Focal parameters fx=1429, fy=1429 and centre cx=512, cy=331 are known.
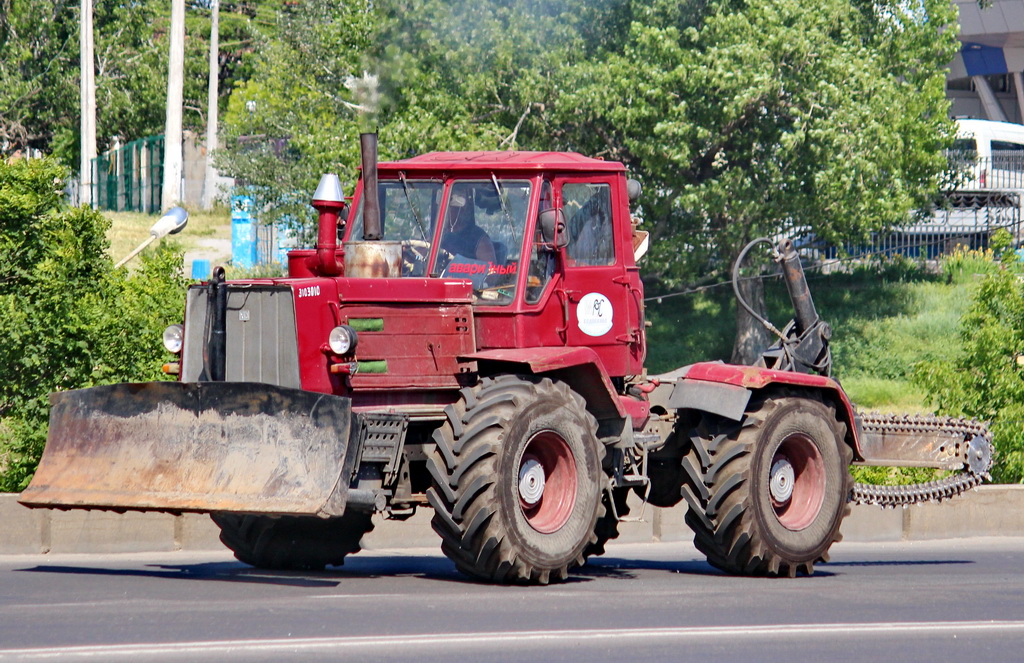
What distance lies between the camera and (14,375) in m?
14.3

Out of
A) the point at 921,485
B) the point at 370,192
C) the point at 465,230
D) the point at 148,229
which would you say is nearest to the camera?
the point at 370,192

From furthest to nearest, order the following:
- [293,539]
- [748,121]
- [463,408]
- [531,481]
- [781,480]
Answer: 1. [748,121]
2. [781,480]
3. [293,539]
4. [531,481]
5. [463,408]

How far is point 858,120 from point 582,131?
485 cm

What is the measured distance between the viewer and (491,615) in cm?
845

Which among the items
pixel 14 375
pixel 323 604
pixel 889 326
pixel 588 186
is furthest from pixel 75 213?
pixel 889 326

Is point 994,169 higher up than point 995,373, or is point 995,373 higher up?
point 994,169

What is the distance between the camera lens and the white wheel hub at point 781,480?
37.3 ft

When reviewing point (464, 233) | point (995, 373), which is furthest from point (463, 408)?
point (995, 373)

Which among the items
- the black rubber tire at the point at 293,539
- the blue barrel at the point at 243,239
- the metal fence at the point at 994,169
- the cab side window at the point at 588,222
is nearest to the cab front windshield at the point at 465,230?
the cab side window at the point at 588,222

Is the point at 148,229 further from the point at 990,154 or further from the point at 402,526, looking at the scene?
the point at 402,526

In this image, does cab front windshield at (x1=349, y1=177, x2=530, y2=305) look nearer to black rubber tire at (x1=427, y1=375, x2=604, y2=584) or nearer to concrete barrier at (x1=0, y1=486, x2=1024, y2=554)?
black rubber tire at (x1=427, y1=375, x2=604, y2=584)

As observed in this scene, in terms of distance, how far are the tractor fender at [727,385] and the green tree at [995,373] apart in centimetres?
513

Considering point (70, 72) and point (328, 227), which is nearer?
point (328, 227)

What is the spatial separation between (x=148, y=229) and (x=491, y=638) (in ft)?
103
